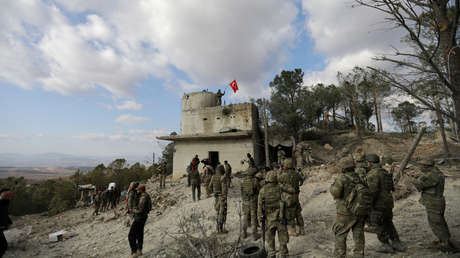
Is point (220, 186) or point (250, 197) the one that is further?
point (220, 186)

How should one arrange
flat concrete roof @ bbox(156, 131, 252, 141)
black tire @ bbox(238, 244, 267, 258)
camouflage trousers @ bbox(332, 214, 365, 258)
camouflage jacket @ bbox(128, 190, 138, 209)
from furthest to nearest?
flat concrete roof @ bbox(156, 131, 252, 141), camouflage jacket @ bbox(128, 190, 138, 209), black tire @ bbox(238, 244, 267, 258), camouflage trousers @ bbox(332, 214, 365, 258)

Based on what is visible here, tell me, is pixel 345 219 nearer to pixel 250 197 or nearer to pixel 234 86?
pixel 250 197

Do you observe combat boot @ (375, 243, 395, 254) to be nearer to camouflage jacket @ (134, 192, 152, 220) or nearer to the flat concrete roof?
camouflage jacket @ (134, 192, 152, 220)

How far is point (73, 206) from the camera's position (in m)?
16.5

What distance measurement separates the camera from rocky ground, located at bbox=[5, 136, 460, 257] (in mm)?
4575

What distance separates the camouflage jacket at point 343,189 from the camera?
3562 mm

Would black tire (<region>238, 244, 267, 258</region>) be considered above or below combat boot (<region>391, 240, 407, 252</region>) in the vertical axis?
above

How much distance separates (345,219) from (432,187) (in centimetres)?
208

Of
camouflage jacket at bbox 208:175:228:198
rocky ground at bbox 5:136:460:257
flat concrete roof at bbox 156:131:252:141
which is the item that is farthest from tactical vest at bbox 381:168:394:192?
flat concrete roof at bbox 156:131:252:141

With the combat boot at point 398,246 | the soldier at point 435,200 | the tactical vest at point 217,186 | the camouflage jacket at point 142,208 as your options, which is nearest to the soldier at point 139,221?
the camouflage jacket at point 142,208

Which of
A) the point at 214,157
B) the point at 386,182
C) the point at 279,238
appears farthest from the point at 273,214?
the point at 214,157

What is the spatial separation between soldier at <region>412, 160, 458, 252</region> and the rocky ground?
273 millimetres

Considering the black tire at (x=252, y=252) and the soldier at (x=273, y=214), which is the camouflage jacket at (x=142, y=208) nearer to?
the black tire at (x=252, y=252)

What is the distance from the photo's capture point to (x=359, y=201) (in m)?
3.46
